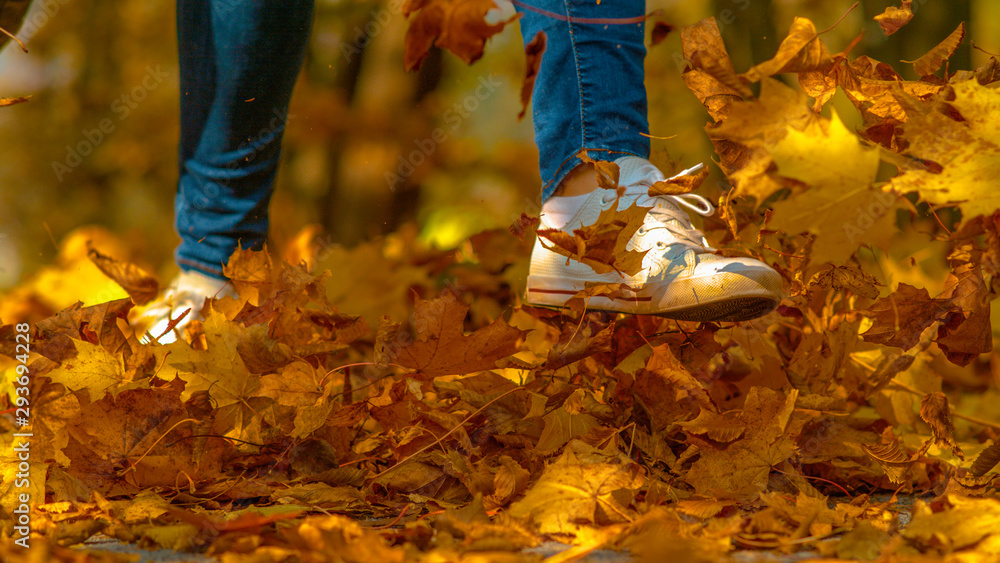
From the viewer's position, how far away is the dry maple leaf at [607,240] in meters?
0.91

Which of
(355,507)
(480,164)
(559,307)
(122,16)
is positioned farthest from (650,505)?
(122,16)

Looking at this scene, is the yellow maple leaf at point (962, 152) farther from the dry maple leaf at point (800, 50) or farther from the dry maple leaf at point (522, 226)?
the dry maple leaf at point (522, 226)

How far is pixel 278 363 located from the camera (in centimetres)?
96

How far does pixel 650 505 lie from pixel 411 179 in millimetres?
3320

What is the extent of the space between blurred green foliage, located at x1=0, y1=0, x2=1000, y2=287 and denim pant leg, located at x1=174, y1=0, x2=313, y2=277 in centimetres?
163

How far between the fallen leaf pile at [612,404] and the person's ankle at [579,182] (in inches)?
7.7

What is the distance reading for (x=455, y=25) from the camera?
2.70 ft

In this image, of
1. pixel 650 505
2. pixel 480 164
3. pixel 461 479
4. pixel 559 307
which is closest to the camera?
pixel 650 505

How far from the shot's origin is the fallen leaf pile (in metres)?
0.68

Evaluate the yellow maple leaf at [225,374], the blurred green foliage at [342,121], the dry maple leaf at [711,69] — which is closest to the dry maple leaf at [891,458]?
the dry maple leaf at [711,69]

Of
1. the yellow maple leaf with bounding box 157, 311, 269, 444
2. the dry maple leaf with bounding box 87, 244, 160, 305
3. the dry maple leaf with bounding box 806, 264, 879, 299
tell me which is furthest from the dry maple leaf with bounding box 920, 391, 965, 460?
the dry maple leaf with bounding box 87, 244, 160, 305

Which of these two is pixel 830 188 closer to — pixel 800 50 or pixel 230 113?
pixel 800 50

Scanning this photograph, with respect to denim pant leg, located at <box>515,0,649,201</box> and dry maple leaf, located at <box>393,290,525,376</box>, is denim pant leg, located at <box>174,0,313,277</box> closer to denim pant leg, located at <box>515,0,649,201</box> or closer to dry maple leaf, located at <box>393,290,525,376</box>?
denim pant leg, located at <box>515,0,649,201</box>

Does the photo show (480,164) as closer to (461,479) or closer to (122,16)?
(122,16)
